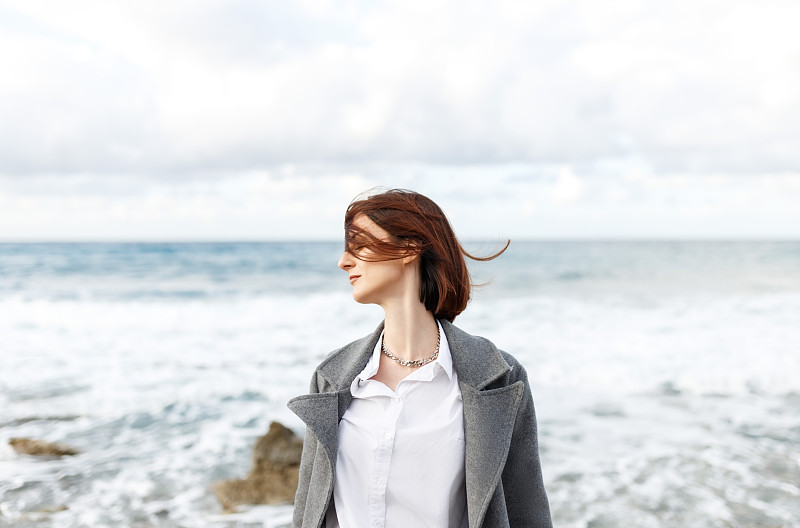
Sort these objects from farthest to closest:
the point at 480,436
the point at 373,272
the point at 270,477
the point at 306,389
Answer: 1. the point at 306,389
2. the point at 270,477
3. the point at 373,272
4. the point at 480,436

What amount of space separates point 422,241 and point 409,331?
1.06 feet

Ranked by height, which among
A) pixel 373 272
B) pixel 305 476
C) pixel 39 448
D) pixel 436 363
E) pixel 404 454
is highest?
pixel 373 272

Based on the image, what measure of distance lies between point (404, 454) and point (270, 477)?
4559 mm

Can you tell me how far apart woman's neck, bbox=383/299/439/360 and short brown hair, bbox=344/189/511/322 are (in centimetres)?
5

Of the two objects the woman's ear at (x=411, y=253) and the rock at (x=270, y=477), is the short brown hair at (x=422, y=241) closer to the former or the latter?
the woman's ear at (x=411, y=253)

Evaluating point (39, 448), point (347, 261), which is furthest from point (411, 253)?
point (39, 448)

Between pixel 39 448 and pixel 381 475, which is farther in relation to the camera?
pixel 39 448

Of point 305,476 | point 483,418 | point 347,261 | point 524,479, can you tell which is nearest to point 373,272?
point 347,261

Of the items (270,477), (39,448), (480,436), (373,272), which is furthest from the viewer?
(39,448)

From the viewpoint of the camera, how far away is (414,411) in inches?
81.8

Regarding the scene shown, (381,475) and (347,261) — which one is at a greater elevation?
(347,261)

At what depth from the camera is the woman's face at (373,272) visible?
82.4 inches

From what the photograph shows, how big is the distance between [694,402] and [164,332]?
1172 cm

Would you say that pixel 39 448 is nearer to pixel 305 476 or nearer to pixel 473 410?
pixel 305 476
